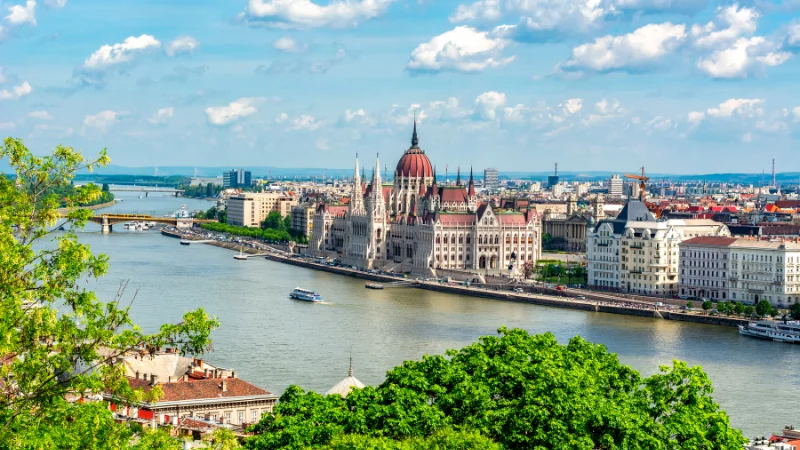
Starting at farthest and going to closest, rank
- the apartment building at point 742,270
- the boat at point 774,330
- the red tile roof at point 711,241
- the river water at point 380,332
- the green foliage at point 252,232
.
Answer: the green foliage at point 252,232 < the red tile roof at point 711,241 < the apartment building at point 742,270 < the boat at point 774,330 < the river water at point 380,332

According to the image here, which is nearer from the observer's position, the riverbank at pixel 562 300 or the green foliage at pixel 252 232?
the riverbank at pixel 562 300

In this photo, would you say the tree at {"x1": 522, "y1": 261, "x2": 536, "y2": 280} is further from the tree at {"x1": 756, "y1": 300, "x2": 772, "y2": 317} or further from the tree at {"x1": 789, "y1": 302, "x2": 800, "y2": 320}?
the tree at {"x1": 789, "y1": 302, "x2": 800, "y2": 320}

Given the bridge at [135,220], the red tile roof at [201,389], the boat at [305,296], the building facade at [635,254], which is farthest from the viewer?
the bridge at [135,220]

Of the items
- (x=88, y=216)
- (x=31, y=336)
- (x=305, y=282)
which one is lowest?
(x=305, y=282)

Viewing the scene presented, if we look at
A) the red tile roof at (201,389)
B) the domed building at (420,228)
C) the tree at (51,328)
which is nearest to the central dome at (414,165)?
the domed building at (420,228)

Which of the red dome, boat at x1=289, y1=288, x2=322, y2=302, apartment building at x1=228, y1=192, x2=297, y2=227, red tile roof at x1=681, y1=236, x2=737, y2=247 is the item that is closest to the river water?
boat at x1=289, y1=288, x2=322, y2=302

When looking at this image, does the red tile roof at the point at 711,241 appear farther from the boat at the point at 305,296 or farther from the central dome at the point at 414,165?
the central dome at the point at 414,165

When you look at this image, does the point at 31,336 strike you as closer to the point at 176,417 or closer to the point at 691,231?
the point at 176,417

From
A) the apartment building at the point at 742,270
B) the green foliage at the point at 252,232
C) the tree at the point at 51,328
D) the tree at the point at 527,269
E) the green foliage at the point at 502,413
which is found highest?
the tree at the point at 51,328

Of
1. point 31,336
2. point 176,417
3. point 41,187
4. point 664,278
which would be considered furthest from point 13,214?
point 664,278
